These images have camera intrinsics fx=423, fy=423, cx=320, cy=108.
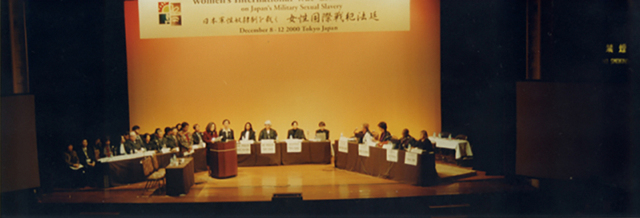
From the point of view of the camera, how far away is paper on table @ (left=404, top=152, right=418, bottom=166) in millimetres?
7836

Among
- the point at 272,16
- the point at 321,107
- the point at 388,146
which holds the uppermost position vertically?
the point at 272,16

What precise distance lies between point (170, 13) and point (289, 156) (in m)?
4.18

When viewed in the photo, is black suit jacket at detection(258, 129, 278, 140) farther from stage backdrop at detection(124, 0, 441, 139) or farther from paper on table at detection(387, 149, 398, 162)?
paper on table at detection(387, 149, 398, 162)

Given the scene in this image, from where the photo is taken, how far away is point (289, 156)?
10039 millimetres

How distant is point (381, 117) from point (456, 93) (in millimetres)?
1998

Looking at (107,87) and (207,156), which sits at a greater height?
(107,87)

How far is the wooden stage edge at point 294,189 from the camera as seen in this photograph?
7336 mm

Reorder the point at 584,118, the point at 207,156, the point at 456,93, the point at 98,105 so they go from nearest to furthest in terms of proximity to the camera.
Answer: the point at 584,118 → the point at 207,156 → the point at 98,105 → the point at 456,93

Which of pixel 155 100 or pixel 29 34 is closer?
pixel 29 34

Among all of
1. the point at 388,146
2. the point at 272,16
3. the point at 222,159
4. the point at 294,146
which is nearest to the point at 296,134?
the point at 294,146

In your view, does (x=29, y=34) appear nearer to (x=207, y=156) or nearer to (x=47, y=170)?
(x=47, y=170)

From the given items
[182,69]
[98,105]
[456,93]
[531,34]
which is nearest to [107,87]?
[98,105]

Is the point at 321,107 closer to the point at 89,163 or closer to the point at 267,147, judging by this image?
the point at 267,147

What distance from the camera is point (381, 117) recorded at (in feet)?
36.9
